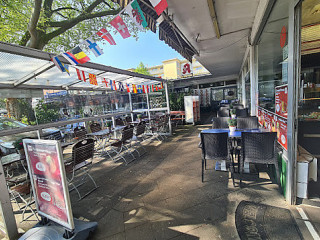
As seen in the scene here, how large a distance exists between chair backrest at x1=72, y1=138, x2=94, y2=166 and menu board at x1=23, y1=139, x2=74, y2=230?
2.36 ft

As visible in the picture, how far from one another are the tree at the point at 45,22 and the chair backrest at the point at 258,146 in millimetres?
5062

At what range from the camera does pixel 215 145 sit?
2.65 metres

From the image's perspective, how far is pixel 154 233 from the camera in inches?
71.7

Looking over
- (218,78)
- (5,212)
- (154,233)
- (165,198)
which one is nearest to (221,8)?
(165,198)

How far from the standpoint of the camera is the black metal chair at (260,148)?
2332 millimetres

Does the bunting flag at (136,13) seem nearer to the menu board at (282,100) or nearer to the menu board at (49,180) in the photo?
Result: the menu board at (49,180)

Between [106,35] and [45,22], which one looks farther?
[45,22]

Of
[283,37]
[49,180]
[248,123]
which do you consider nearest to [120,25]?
[49,180]

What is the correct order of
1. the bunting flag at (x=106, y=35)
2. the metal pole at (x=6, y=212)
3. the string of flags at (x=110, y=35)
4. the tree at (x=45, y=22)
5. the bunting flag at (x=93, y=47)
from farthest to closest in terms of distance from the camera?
the tree at (x=45, y=22) < the bunting flag at (x=93, y=47) < the bunting flag at (x=106, y=35) < the string of flags at (x=110, y=35) < the metal pole at (x=6, y=212)

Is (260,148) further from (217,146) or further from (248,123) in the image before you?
(248,123)

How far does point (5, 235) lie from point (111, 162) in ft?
7.94

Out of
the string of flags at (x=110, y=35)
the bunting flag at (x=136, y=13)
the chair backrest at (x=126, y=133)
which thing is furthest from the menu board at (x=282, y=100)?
the chair backrest at (x=126, y=133)

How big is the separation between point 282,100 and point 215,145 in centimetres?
117

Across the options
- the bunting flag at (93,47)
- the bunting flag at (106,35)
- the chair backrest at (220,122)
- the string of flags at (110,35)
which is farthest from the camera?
the chair backrest at (220,122)
